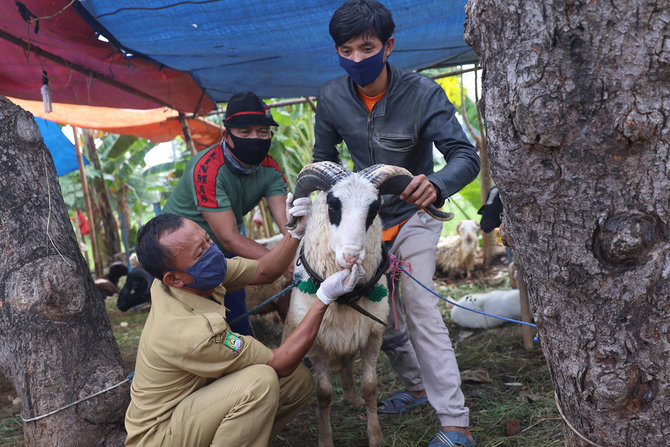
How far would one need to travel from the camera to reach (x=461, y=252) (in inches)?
333

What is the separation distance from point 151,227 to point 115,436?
135cm

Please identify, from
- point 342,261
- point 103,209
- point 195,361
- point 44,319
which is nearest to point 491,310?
point 342,261

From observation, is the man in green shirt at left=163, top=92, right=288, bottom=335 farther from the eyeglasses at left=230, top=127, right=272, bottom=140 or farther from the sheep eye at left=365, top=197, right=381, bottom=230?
the sheep eye at left=365, top=197, right=381, bottom=230

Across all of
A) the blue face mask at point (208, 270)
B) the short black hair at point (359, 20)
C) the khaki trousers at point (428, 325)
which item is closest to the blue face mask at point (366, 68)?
the short black hair at point (359, 20)

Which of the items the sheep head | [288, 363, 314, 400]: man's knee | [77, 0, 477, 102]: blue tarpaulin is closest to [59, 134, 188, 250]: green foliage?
[77, 0, 477, 102]: blue tarpaulin

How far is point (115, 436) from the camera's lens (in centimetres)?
309

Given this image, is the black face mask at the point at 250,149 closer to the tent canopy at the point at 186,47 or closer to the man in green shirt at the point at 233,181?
the man in green shirt at the point at 233,181

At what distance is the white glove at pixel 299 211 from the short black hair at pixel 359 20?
926 mm

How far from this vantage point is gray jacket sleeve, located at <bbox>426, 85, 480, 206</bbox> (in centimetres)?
289

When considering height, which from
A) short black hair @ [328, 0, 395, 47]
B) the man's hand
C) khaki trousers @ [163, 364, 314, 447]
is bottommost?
khaki trousers @ [163, 364, 314, 447]

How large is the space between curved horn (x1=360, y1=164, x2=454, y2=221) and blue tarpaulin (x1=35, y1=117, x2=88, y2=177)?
6788mm

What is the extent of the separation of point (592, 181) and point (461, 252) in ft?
22.8

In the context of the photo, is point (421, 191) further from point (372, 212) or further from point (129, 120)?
point (129, 120)

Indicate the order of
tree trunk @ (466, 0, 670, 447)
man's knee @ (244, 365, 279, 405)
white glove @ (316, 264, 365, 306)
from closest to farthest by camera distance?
tree trunk @ (466, 0, 670, 447) → man's knee @ (244, 365, 279, 405) → white glove @ (316, 264, 365, 306)
